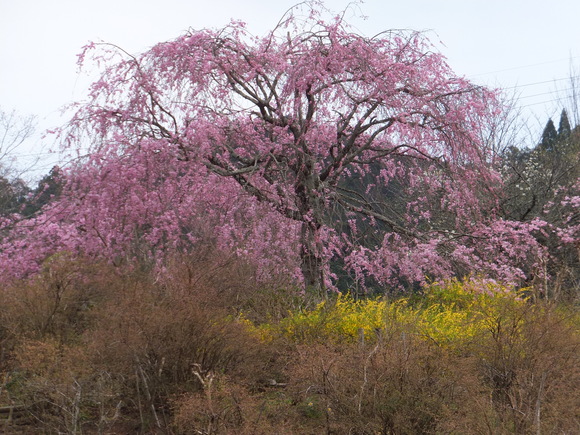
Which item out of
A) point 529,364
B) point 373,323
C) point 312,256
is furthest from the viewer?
point 312,256

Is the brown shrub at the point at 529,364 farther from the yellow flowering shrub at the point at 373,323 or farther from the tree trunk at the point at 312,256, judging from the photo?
the tree trunk at the point at 312,256

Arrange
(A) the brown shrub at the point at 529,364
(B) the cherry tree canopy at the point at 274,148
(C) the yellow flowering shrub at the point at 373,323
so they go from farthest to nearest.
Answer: (B) the cherry tree canopy at the point at 274,148 → (C) the yellow flowering shrub at the point at 373,323 → (A) the brown shrub at the point at 529,364

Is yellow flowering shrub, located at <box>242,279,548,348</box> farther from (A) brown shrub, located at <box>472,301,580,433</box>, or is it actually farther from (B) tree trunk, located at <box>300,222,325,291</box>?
(B) tree trunk, located at <box>300,222,325,291</box>

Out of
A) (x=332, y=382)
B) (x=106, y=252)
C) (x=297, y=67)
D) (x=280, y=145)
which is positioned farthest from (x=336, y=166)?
(x=332, y=382)

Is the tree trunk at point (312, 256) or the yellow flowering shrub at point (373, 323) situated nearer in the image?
the yellow flowering shrub at point (373, 323)

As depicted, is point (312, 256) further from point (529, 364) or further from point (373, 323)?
point (529, 364)

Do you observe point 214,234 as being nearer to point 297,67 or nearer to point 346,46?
point 297,67

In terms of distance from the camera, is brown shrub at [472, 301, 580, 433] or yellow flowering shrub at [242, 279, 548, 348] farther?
yellow flowering shrub at [242, 279, 548, 348]

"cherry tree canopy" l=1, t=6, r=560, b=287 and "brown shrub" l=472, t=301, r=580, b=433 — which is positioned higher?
"cherry tree canopy" l=1, t=6, r=560, b=287

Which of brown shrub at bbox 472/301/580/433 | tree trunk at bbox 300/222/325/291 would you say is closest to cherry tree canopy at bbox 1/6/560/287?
tree trunk at bbox 300/222/325/291

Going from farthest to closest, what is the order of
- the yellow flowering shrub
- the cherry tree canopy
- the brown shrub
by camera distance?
the cherry tree canopy → the yellow flowering shrub → the brown shrub

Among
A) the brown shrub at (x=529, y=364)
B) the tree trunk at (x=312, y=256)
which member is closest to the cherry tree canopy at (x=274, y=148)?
the tree trunk at (x=312, y=256)

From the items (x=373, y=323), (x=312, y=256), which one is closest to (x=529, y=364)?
(x=373, y=323)

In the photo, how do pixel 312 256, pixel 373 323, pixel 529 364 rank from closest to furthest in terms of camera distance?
pixel 529 364 → pixel 373 323 → pixel 312 256
